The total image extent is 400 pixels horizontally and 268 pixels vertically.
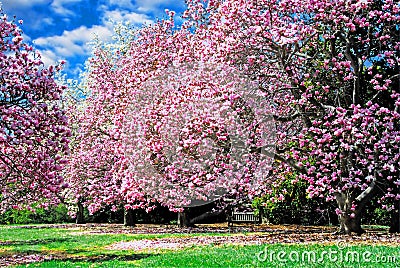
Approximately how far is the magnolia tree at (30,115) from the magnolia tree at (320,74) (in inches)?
192

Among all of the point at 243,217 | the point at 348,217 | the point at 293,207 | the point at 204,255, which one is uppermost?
the point at 293,207

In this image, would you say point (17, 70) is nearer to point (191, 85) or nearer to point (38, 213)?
point (191, 85)

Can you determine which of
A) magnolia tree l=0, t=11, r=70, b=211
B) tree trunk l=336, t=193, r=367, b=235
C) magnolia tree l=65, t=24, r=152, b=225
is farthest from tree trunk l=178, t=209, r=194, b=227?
magnolia tree l=0, t=11, r=70, b=211

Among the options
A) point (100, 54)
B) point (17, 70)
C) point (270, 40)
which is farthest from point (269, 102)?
point (100, 54)

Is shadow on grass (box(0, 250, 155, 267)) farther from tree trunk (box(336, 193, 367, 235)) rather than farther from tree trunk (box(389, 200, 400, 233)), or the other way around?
tree trunk (box(389, 200, 400, 233))

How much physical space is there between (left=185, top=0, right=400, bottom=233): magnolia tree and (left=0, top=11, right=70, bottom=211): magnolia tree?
489 cm

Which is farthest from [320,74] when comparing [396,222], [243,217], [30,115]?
[243,217]

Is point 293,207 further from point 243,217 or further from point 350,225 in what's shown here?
point 350,225

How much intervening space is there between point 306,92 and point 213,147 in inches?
137

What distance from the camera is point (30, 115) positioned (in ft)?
34.3

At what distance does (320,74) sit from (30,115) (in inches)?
363

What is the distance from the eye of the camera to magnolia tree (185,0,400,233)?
12.7 m

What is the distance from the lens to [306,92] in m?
14.0

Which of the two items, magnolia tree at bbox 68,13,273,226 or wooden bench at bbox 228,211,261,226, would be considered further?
wooden bench at bbox 228,211,261,226
